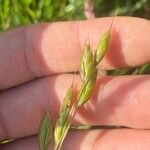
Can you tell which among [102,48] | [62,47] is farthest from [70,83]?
[102,48]

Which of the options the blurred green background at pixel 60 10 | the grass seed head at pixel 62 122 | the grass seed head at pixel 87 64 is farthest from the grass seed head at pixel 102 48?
the blurred green background at pixel 60 10

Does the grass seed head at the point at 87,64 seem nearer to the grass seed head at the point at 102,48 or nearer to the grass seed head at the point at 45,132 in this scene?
the grass seed head at the point at 102,48

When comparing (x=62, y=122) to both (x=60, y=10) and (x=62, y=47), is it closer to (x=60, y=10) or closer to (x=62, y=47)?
(x=62, y=47)

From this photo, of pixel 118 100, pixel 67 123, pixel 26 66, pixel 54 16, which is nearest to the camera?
pixel 67 123

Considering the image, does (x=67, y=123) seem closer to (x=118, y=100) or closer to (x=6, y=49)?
(x=118, y=100)

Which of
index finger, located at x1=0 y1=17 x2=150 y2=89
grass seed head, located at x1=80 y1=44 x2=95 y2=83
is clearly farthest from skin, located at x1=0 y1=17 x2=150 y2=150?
grass seed head, located at x1=80 y1=44 x2=95 y2=83

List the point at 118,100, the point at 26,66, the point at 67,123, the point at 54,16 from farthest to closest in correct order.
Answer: the point at 54,16, the point at 26,66, the point at 118,100, the point at 67,123

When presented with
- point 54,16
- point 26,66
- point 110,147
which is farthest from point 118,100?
point 54,16
